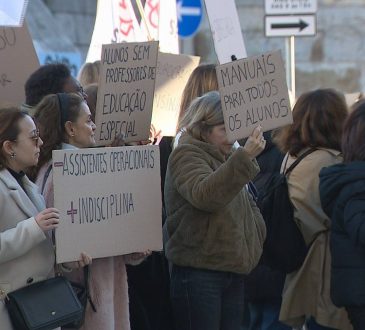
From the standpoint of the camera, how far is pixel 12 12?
582cm

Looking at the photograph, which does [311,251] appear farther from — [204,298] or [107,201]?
[107,201]

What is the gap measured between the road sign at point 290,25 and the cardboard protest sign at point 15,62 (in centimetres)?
459

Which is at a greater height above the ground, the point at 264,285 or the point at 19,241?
the point at 19,241

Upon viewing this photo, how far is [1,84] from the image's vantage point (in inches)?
222

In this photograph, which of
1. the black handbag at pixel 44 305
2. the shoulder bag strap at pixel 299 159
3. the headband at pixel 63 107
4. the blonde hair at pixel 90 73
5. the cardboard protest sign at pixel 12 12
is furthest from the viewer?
the blonde hair at pixel 90 73

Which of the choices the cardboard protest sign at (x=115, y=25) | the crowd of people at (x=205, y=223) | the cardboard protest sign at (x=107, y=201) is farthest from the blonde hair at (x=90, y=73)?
the cardboard protest sign at (x=107, y=201)

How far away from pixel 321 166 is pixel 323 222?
10.8 inches

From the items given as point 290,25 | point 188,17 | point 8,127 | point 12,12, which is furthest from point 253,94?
point 188,17

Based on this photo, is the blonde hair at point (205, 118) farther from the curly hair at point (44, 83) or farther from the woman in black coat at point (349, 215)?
the curly hair at point (44, 83)

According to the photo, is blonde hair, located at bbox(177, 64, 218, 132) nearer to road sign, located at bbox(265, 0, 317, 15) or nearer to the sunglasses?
the sunglasses

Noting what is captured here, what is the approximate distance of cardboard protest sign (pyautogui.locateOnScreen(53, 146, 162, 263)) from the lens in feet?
13.9

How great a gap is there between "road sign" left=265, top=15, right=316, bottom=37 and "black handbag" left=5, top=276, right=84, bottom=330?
6.23m

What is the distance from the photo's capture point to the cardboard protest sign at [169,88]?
632cm

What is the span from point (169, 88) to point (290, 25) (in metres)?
3.91
